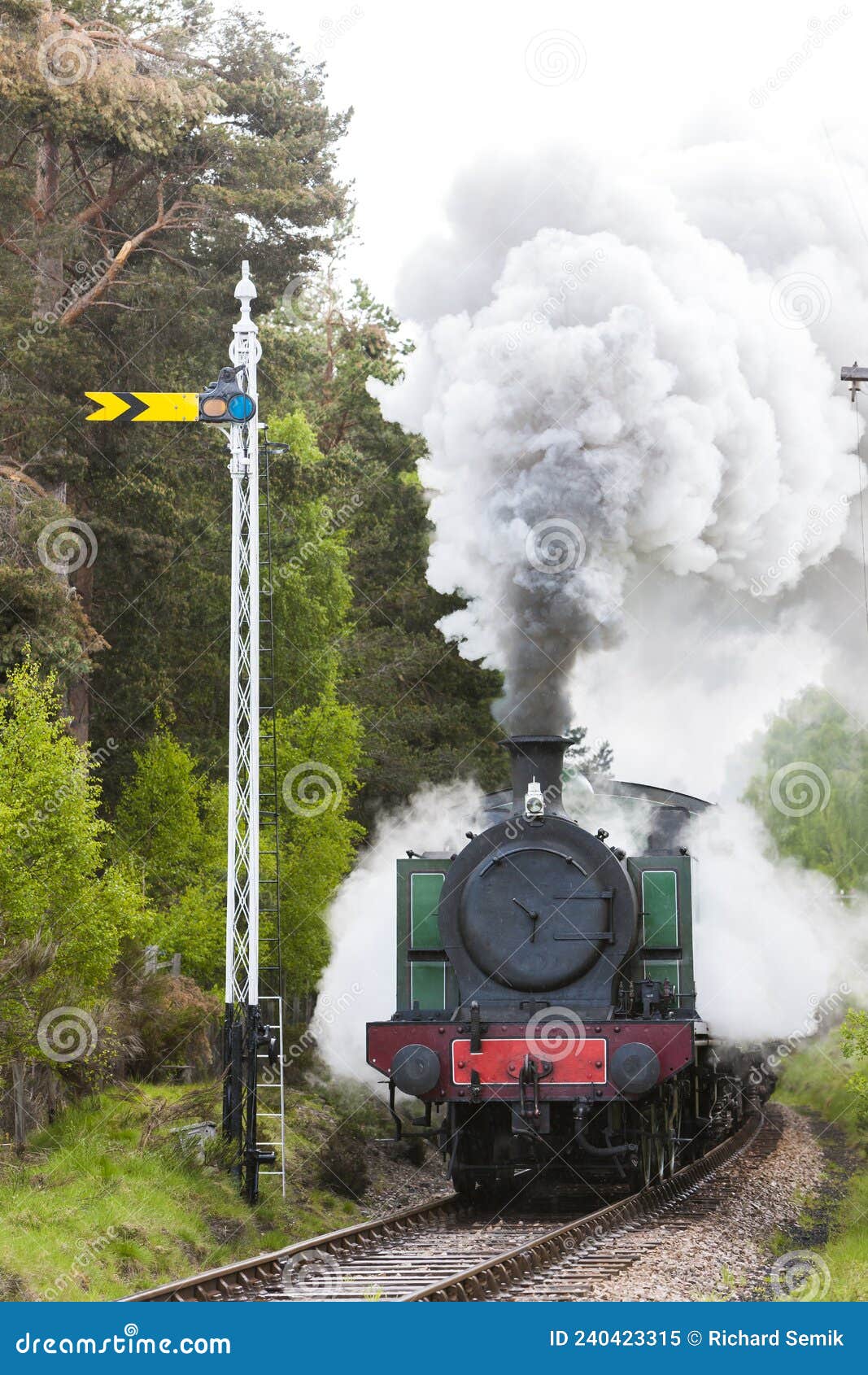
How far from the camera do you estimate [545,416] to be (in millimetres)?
12953

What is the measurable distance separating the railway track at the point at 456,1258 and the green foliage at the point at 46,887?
301 centimetres

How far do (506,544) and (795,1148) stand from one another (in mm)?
9218

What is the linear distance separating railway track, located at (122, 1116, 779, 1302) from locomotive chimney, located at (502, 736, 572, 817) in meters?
3.00

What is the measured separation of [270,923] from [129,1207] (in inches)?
279

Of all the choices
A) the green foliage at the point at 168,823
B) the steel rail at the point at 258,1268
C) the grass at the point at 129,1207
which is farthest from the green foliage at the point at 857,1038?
the green foliage at the point at 168,823

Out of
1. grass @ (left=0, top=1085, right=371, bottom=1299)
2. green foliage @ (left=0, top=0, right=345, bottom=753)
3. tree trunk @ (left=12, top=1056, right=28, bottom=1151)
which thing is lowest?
grass @ (left=0, top=1085, right=371, bottom=1299)

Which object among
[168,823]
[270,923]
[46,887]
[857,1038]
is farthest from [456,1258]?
[168,823]

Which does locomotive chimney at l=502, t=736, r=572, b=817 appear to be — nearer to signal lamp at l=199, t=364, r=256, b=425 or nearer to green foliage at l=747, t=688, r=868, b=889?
signal lamp at l=199, t=364, r=256, b=425

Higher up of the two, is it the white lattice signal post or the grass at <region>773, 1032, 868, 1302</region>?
the white lattice signal post

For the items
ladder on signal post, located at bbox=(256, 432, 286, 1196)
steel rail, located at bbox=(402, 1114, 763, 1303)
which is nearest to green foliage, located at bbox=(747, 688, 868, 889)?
ladder on signal post, located at bbox=(256, 432, 286, 1196)

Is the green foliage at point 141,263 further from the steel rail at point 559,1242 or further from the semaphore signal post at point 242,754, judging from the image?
the steel rail at point 559,1242

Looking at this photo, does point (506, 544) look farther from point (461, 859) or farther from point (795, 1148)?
point (795, 1148)

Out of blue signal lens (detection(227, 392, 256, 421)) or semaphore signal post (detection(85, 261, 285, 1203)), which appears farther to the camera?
blue signal lens (detection(227, 392, 256, 421))

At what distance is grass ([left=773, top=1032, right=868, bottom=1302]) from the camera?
881cm
